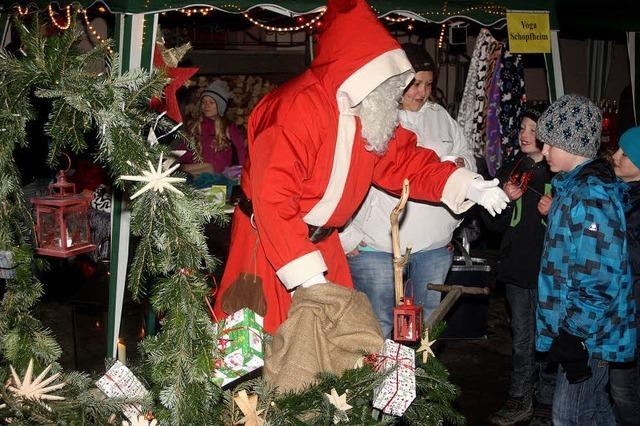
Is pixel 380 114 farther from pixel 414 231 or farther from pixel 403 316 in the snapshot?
pixel 414 231

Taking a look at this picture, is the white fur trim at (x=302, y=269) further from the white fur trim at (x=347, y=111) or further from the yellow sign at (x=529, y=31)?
the yellow sign at (x=529, y=31)

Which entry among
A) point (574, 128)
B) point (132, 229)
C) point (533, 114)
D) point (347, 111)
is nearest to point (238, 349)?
point (132, 229)

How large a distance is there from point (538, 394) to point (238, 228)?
2.15 meters

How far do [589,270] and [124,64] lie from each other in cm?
301

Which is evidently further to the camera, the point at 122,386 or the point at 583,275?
the point at 583,275

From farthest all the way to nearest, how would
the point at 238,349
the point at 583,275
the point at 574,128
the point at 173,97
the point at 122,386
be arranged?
the point at 173,97 < the point at 574,128 < the point at 583,275 < the point at 238,349 < the point at 122,386

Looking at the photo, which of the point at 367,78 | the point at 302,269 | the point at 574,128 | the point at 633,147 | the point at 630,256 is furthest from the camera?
the point at 633,147

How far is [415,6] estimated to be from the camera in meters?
5.76

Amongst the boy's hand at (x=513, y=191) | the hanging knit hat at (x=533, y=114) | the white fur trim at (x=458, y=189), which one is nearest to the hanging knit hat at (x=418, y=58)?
the hanging knit hat at (x=533, y=114)

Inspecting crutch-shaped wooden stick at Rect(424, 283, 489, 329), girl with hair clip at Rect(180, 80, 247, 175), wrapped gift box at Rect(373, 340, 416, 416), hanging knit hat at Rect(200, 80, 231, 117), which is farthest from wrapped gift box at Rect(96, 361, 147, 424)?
hanging knit hat at Rect(200, 80, 231, 117)

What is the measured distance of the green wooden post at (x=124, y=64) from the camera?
4758 mm

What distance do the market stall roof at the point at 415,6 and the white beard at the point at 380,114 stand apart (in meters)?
2.19

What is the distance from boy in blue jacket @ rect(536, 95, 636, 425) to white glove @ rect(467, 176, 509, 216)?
29 cm

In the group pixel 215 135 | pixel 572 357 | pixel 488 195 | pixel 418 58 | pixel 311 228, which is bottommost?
pixel 572 357
